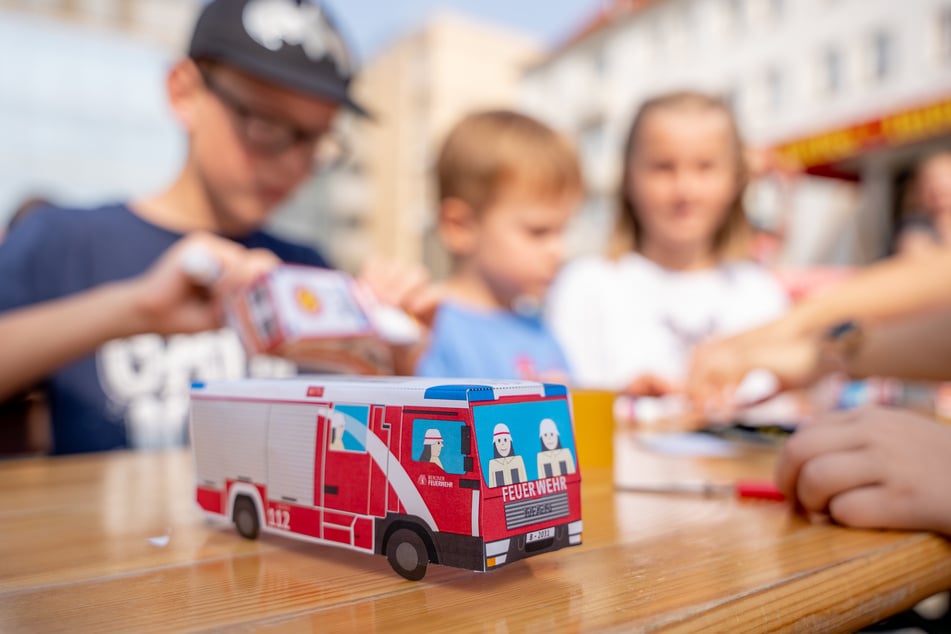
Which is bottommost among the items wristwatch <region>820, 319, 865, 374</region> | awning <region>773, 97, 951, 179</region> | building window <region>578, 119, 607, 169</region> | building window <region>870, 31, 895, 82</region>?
wristwatch <region>820, 319, 865, 374</region>

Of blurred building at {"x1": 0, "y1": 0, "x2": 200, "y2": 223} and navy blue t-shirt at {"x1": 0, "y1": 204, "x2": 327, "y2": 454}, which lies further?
blurred building at {"x1": 0, "y1": 0, "x2": 200, "y2": 223}

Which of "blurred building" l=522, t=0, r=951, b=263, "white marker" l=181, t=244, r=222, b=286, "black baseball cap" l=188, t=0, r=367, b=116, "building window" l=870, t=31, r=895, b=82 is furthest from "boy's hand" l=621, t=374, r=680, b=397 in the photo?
"building window" l=870, t=31, r=895, b=82

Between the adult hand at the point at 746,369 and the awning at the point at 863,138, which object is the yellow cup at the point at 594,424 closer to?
the adult hand at the point at 746,369

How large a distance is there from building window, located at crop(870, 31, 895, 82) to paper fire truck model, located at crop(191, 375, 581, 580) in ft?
52.5

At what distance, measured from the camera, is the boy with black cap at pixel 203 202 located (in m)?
1.62

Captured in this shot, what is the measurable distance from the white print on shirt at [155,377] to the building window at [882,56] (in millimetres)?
15365

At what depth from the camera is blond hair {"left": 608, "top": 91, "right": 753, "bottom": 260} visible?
2416mm

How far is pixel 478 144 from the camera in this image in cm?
202

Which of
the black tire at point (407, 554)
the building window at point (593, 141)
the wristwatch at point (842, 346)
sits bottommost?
the black tire at point (407, 554)

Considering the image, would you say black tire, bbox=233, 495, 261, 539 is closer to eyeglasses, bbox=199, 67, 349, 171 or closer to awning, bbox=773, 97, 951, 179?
eyeglasses, bbox=199, 67, 349, 171

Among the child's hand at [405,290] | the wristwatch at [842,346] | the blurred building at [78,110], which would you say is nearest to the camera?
the child's hand at [405,290]

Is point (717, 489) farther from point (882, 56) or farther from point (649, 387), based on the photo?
point (882, 56)

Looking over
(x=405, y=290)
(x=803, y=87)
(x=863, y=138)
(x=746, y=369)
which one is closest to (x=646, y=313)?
(x=746, y=369)

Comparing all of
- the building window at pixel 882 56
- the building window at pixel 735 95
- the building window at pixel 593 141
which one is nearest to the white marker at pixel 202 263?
the building window at pixel 882 56
